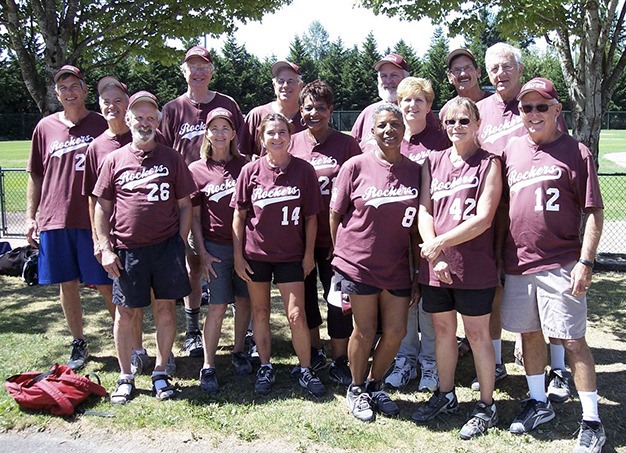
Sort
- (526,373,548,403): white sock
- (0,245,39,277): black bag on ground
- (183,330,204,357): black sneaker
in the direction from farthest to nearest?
(0,245,39,277): black bag on ground → (183,330,204,357): black sneaker → (526,373,548,403): white sock

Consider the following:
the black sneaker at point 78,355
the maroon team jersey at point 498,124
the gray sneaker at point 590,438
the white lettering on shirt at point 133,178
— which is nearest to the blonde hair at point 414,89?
the maroon team jersey at point 498,124

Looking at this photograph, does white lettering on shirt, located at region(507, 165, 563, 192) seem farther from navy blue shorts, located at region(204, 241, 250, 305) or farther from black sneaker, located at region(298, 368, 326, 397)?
navy blue shorts, located at region(204, 241, 250, 305)

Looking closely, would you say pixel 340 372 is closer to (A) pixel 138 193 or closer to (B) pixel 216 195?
(B) pixel 216 195

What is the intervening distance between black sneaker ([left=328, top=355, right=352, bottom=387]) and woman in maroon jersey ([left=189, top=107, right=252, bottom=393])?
887mm

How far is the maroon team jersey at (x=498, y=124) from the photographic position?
13.7 ft

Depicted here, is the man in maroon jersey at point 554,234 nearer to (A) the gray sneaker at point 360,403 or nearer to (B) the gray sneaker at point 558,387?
(B) the gray sneaker at point 558,387

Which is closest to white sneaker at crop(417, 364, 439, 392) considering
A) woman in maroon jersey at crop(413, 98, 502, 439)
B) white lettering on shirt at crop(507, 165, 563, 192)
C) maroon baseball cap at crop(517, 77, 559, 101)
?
woman in maroon jersey at crop(413, 98, 502, 439)

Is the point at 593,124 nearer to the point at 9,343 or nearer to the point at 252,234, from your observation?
the point at 252,234

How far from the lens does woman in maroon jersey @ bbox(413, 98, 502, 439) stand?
3535 mm

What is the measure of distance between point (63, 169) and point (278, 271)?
6.53 feet

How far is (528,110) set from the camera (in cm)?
356

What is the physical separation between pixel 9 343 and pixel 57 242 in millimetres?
1333

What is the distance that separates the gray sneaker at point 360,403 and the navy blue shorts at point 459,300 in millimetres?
762

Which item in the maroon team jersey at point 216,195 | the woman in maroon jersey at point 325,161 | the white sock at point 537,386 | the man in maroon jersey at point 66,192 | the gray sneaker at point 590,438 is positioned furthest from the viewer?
the man in maroon jersey at point 66,192
